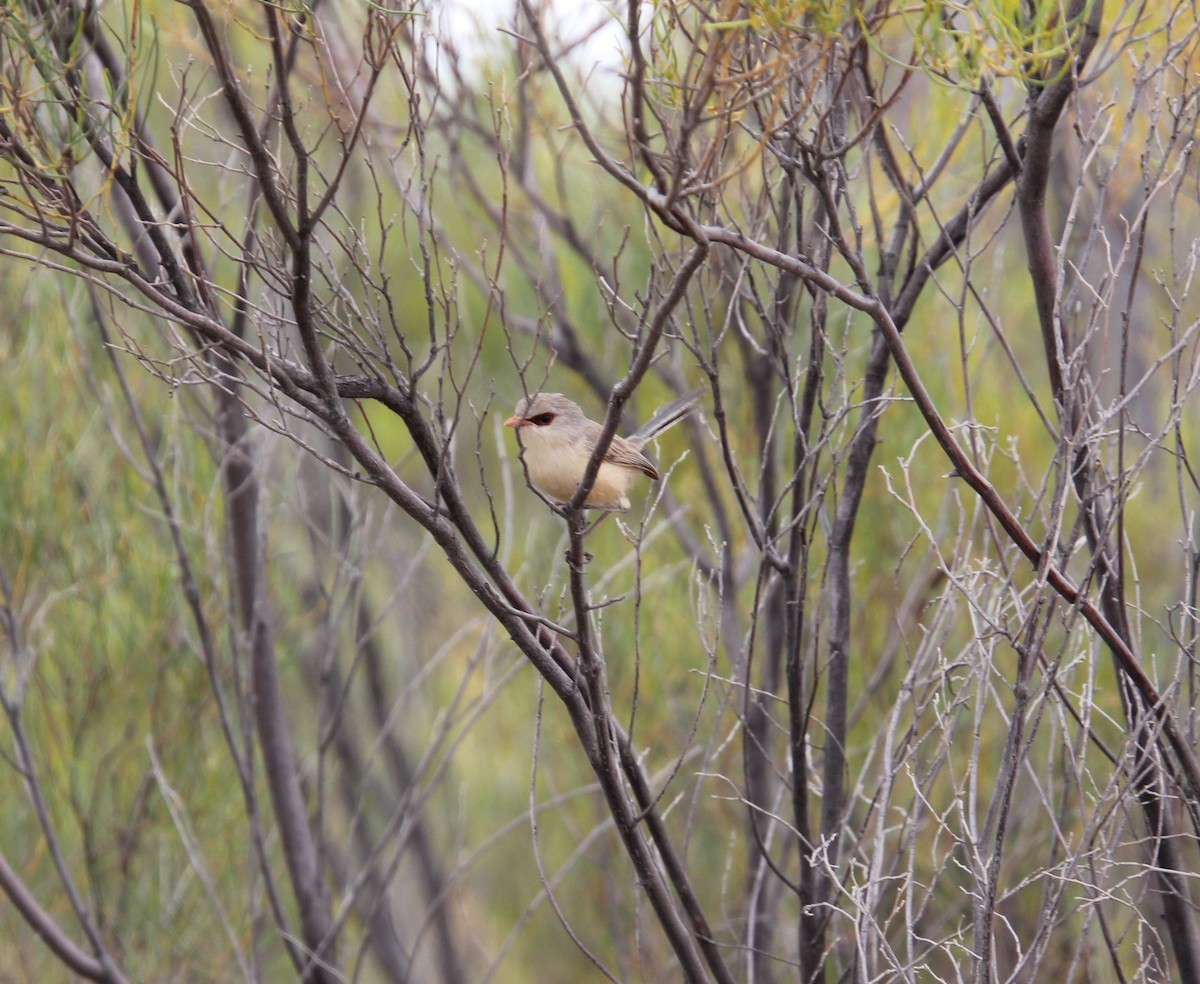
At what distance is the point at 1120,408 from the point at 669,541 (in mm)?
3839

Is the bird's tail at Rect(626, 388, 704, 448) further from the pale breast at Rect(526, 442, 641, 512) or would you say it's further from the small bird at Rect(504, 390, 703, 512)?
the pale breast at Rect(526, 442, 641, 512)

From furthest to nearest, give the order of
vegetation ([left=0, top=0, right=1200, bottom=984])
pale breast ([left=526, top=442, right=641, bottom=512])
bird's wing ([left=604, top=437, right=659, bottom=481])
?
bird's wing ([left=604, top=437, right=659, bottom=481])
pale breast ([left=526, top=442, right=641, bottom=512])
vegetation ([left=0, top=0, right=1200, bottom=984])

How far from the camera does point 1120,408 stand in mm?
2395

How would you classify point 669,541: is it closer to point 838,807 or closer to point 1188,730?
point 838,807

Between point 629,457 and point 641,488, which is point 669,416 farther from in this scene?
point 641,488

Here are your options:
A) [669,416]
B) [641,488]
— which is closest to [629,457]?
[669,416]

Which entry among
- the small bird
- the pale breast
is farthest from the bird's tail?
the pale breast

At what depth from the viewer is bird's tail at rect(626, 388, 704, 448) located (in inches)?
158

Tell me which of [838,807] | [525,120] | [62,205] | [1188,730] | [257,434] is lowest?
[838,807]

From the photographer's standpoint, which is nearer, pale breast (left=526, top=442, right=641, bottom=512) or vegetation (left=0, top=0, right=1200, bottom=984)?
vegetation (left=0, top=0, right=1200, bottom=984)

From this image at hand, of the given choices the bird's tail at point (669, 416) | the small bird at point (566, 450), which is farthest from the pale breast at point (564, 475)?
the bird's tail at point (669, 416)

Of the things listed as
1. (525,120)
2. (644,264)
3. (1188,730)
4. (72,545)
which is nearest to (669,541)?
(644,264)

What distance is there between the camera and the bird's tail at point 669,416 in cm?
400

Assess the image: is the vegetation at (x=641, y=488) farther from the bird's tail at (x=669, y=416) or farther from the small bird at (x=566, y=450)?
the bird's tail at (x=669, y=416)
